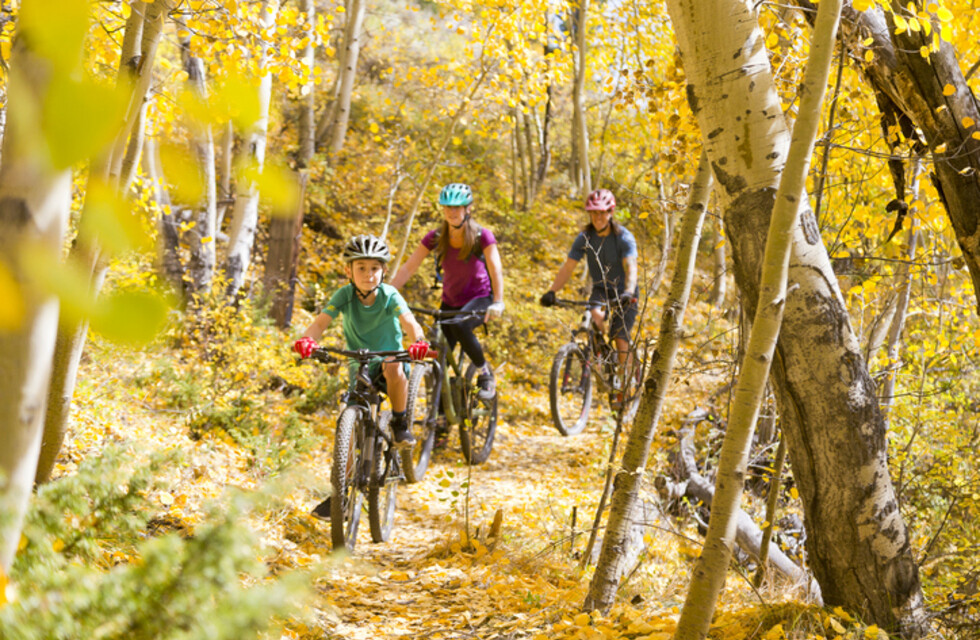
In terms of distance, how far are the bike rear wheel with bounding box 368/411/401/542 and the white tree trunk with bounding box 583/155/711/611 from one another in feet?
6.24

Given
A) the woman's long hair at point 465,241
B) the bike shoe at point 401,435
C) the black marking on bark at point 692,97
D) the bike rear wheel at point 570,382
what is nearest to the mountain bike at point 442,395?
the woman's long hair at point 465,241

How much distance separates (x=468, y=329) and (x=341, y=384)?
2.52m

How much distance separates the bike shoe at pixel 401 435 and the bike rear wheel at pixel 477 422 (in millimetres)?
1166

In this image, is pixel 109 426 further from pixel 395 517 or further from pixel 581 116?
pixel 581 116

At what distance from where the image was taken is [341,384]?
810 centimetres

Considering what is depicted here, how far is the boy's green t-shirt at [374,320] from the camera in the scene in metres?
4.76

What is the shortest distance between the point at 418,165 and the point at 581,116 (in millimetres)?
3245

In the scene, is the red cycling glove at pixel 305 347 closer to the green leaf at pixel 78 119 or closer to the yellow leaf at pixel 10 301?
the yellow leaf at pixel 10 301

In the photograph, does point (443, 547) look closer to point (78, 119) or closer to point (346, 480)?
point (346, 480)

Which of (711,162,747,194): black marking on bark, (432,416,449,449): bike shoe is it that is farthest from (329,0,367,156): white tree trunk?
(711,162,747,194): black marking on bark

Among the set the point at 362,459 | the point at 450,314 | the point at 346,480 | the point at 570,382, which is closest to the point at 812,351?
the point at 346,480

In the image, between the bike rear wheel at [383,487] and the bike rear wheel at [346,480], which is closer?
the bike rear wheel at [346,480]

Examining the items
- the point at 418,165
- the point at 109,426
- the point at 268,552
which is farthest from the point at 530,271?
the point at 268,552

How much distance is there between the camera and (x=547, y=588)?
155 inches
